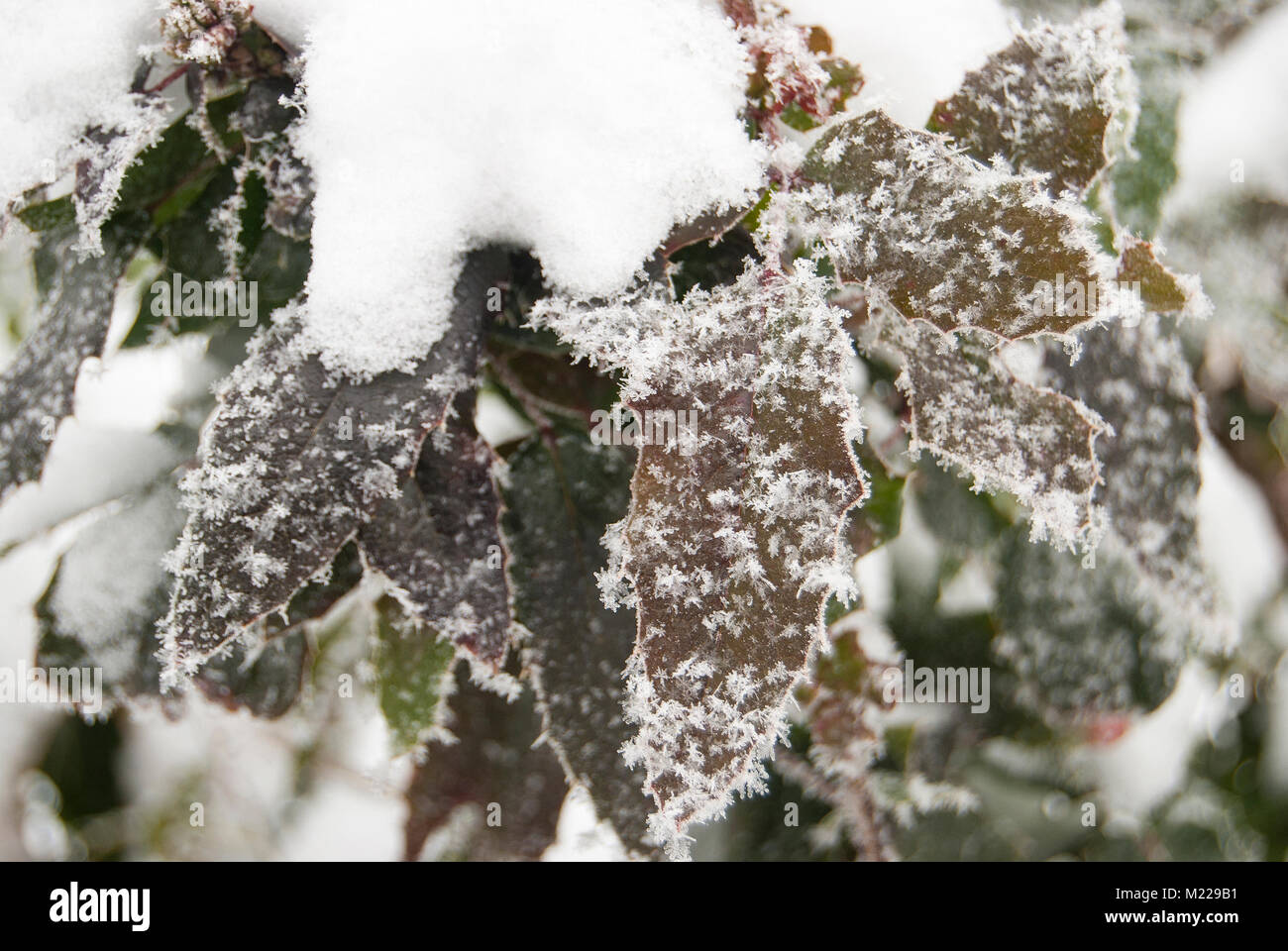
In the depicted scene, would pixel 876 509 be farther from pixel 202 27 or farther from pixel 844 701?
pixel 202 27

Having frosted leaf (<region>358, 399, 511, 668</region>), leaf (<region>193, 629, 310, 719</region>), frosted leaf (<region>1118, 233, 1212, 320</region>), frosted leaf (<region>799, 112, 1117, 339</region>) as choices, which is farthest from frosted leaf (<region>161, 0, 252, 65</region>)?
frosted leaf (<region>1118, 233, 1212, 320</region>)

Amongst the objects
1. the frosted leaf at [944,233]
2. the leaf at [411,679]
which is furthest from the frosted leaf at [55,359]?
the frosted leaf at [944,233]

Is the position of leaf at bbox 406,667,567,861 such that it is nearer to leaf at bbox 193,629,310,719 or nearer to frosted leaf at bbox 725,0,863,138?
leaf at bbox 193,629,310,719
